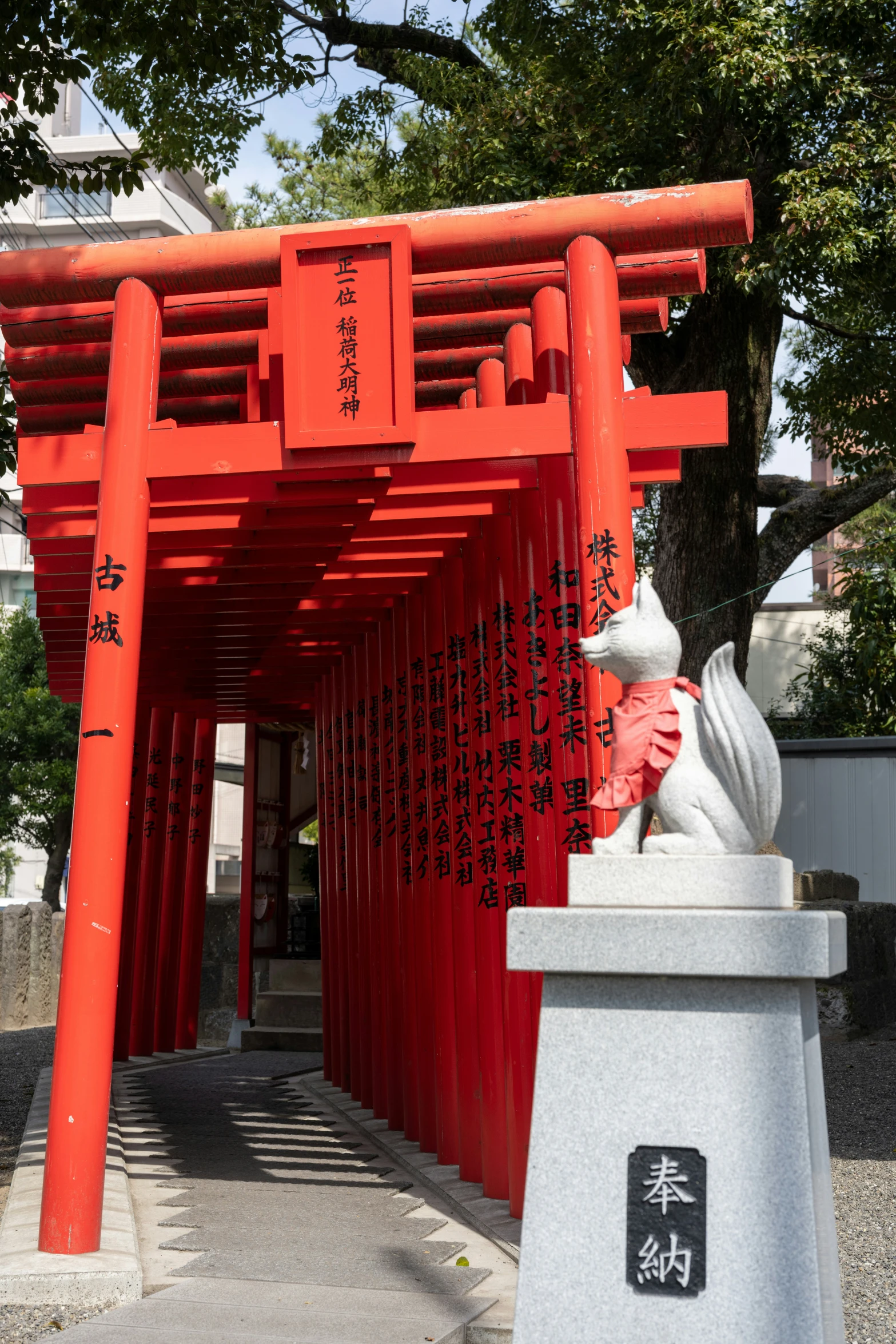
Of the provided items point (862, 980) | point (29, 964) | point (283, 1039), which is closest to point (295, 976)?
point (283, 1039)

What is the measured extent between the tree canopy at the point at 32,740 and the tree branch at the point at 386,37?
10969 mm

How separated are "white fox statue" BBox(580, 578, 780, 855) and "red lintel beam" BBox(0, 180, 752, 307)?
2.40 meters

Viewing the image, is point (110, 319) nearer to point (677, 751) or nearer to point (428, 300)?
point (428, 300)

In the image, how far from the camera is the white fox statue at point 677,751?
357cm

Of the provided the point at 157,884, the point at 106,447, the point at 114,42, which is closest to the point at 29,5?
the point at 114,42

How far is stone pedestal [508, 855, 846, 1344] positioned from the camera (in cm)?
315

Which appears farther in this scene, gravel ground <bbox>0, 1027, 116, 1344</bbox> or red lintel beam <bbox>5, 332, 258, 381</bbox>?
red lintel beam <bbox>5, 332, 258, 381</bbox>

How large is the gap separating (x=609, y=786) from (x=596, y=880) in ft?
1.08

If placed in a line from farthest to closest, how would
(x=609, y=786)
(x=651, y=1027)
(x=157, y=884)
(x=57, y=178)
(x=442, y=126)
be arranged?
(x=157, y=884), (x=442, y=126), (x=57, y=178), (x=609, y=786), (x=651, y=1027)

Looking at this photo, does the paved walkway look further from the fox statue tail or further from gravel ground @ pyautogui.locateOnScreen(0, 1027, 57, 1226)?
the fox statue tail

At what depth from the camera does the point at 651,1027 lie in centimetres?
332

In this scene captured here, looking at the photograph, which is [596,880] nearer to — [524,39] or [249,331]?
[249,331]

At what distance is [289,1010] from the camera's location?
13297 mm

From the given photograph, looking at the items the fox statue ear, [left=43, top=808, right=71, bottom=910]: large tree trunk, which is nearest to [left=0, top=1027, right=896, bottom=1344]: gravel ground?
the fox statue ear
